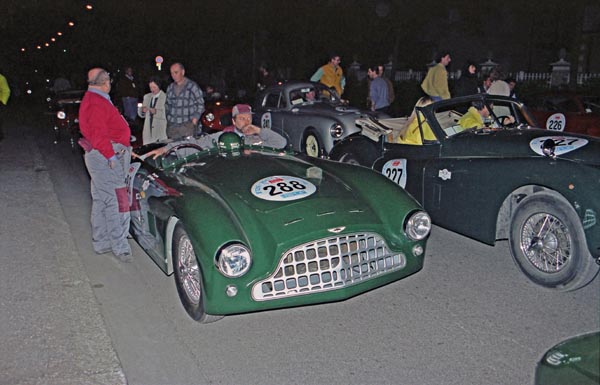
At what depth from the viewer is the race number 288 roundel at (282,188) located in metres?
4.67

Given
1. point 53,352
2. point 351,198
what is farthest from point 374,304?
point 53,352

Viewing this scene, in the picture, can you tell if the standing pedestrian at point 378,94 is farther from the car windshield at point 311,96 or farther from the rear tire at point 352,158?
the rear tire at point 352,158

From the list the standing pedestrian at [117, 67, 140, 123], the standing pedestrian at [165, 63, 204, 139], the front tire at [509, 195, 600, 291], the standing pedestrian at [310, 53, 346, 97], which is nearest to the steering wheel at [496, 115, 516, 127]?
the front tire at [509, 195, 600, 291]

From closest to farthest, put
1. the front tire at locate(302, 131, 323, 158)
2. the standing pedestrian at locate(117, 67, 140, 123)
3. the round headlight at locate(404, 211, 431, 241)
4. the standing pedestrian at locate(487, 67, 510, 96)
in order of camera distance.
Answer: the round headlight at locate(404, 211, 431, 241) < the standing pedestrian at locate(487, 67, 510, 96) < the front tire at locate(302, 131, 323, 158) < the standing pedestrian at locate(117, 67, 140, 123)

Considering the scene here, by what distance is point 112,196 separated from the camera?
5879 mm

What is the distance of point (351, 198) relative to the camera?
4793 mm

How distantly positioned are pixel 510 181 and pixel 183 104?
527cm

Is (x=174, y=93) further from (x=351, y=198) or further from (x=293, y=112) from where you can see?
(x=351, y=198)

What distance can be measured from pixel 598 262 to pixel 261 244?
8.45 feet

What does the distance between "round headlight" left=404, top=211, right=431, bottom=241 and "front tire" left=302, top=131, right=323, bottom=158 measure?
20.1ft

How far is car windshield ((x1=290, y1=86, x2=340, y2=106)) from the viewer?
11.9 m

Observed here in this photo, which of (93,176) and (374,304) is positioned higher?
(93,176)

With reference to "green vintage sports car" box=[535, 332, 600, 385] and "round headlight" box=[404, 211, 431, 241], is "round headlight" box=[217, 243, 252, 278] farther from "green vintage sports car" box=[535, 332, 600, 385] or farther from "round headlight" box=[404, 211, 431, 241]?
"green vintage sports car" box=[535, 332, 600, 385]

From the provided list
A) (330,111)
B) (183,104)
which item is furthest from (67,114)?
(330,111)
